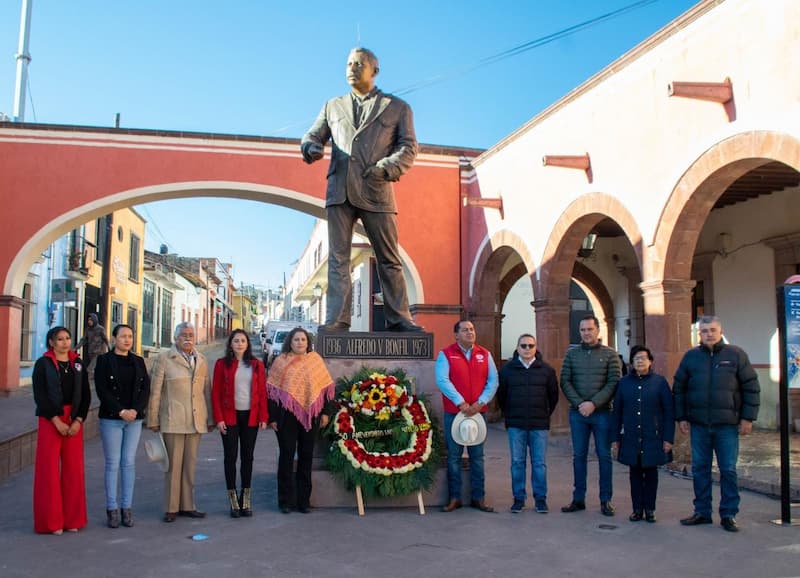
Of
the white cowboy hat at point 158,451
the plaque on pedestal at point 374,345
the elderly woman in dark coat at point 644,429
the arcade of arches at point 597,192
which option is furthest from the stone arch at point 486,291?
Result: the white cowboy hat at point 158,451

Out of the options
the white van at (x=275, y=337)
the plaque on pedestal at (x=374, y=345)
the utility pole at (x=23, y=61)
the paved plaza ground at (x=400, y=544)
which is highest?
the utility pole at (x=23, y=61)

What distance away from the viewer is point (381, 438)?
5.56 meters

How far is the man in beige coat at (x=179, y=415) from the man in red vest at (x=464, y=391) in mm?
1798

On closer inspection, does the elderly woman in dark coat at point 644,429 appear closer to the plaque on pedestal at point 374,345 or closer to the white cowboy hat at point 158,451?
the plaque on pedestal at point 374,345

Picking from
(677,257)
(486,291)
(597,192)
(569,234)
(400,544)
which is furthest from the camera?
(486,291)

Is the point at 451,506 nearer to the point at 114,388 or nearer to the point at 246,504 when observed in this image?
the point at 246,504

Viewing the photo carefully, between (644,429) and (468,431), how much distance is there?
4.23ft

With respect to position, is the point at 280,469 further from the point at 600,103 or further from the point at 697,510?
the point at 600,103

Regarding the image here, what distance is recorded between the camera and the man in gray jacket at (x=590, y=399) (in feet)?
18.4

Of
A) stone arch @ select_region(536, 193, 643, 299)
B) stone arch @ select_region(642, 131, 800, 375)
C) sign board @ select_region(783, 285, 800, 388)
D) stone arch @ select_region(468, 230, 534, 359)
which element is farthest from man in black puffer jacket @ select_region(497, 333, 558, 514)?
stone arch @ select_region(468, 230, 534, 359)

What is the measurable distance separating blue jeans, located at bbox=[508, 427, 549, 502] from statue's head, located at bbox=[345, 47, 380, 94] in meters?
2.95

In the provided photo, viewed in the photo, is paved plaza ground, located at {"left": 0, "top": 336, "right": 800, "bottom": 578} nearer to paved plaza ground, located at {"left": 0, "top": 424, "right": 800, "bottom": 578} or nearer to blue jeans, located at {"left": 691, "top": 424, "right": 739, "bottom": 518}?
paved plaza ground, located at {"left": 0, "top": 424, "right": 800, "bottom": 578}

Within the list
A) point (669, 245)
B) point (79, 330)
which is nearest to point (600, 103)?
point (669, 245)

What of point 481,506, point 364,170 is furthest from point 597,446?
point 364,170
